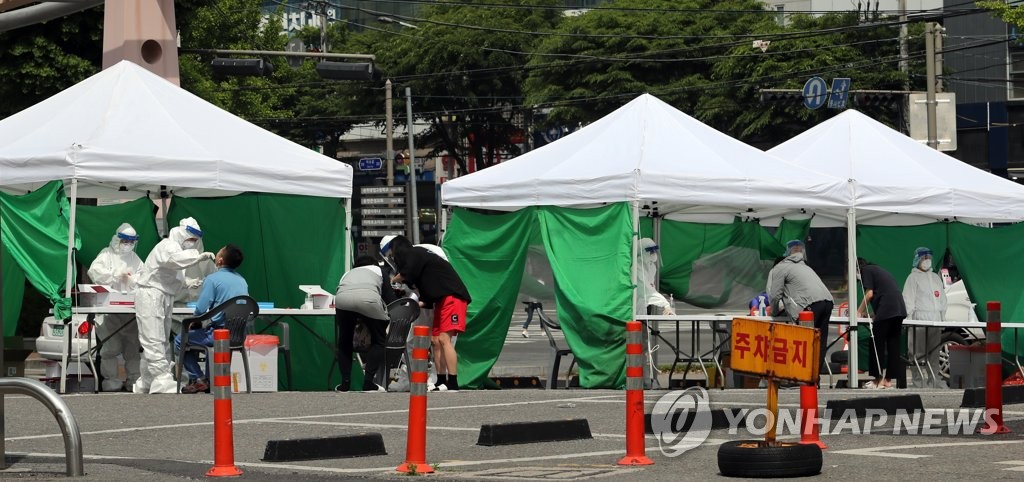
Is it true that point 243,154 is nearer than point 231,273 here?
No

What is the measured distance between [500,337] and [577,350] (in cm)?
105

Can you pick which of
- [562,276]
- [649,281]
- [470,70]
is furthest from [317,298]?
[470,70]

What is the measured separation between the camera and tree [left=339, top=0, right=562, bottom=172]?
185 feet

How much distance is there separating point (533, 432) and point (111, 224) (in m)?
8.52

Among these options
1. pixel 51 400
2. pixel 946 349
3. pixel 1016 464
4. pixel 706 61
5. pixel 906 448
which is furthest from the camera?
pixel 706 61

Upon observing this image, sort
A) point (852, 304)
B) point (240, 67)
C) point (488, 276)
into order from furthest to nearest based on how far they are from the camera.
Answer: point (240, 67) < point (488, 276) < point (852, 304)

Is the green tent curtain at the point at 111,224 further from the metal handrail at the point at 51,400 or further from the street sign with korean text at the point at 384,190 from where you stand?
the street sign with korean text at the point at 384,190

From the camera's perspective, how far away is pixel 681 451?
10836 millimetres

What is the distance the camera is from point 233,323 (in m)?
16.0

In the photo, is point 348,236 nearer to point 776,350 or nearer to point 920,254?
point 920,254

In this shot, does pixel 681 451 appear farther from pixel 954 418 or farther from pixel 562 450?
pixel 954 418

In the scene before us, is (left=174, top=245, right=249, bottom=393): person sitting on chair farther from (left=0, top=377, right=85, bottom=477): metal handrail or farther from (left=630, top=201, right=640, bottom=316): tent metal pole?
(left=0, top=377, right=85, bottom=477): metal handrail

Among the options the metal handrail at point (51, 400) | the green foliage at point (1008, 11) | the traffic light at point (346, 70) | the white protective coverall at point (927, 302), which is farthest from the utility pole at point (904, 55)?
the metal handrail at point (51, 400)

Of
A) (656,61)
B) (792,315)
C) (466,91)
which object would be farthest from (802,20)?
(792,315)
